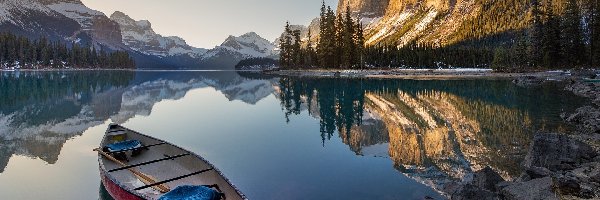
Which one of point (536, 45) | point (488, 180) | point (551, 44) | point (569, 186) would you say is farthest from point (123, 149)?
point (536, 45)

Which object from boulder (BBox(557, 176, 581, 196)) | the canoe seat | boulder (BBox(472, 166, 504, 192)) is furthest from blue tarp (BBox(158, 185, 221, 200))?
boulder (BBox(557, 176, 581, 196))

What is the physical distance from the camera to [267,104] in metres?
55.8

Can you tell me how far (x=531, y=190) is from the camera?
12242 millimetres

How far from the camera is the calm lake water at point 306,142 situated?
17.8 meters

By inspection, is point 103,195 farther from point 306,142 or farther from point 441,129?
point 441,129

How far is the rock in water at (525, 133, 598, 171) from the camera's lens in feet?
54.5

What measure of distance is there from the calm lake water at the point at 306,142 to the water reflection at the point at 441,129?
78mm

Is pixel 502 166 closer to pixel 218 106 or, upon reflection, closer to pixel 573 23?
pixel 218 106

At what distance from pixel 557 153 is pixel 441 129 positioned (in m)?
13.8

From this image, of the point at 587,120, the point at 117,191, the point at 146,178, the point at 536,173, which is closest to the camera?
the point at 117,191

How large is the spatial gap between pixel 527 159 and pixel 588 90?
145 feet

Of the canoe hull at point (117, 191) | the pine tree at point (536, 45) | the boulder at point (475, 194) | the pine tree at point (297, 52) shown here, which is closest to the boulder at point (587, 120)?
the boulder at point (475, 194)

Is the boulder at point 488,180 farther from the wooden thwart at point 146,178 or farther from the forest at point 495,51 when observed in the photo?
the forest at point 495,51

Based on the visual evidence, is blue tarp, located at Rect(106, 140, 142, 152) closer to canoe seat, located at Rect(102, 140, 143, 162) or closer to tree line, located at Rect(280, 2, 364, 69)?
canoe seat, located at Rect(102, 140, 143, 162)
